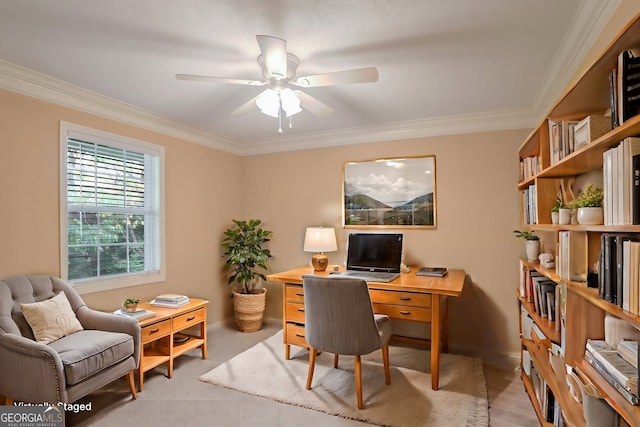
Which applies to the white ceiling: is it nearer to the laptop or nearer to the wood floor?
the laptop

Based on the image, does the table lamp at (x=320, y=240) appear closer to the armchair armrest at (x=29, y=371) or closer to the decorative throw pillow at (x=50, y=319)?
the decorative throw pillow at (x=50, y=319)

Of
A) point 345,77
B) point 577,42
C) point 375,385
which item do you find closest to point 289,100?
point 345,77

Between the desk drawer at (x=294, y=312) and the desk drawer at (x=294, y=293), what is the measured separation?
0.05 meters

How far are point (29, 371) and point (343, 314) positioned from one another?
1891 mm

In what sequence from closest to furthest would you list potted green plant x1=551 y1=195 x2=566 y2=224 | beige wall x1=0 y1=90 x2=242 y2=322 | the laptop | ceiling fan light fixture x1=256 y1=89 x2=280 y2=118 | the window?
potted green plant x1=551 y1=195 x2=566 y2=224, ceiling fan light fixture x1=256 y1=89 x2=280 y2=118, beige wall x1=0 y1=90 x2=242 y2=322, the window, the laptop

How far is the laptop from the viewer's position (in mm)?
3287

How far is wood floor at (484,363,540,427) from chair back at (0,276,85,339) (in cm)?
309

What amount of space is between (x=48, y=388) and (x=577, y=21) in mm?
3460

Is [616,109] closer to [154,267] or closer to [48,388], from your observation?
[48,388]

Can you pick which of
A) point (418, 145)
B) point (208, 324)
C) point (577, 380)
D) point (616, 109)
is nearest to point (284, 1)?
point (616, 109)

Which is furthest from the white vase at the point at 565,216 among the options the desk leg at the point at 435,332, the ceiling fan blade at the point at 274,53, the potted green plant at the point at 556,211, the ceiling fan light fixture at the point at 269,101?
the ceiling fan light fixture at the point at 269,101

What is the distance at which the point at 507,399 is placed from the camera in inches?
101

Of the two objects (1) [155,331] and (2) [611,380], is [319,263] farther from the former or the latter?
(2) [611,380]

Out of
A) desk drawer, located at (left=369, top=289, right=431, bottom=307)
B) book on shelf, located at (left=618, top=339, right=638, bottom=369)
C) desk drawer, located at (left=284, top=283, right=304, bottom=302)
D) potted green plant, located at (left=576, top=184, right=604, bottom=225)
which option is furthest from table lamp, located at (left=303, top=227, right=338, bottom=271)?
book on shelf, located at (left=618, top=339, right=638, bottom=369)
